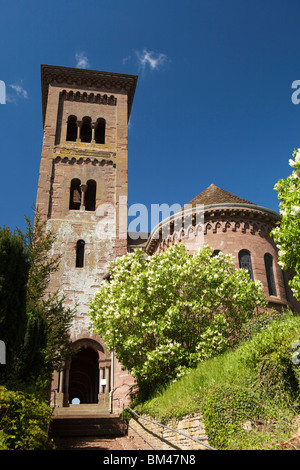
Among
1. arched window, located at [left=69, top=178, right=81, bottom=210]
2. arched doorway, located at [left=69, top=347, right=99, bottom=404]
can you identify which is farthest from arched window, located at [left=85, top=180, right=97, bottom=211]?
arched doorway, located at [left=69, top=347, right=99, bottom=404]

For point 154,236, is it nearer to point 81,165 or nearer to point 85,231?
point 85,231

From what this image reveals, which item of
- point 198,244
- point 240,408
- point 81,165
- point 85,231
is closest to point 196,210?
point 198,244

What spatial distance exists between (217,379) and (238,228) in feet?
41.2

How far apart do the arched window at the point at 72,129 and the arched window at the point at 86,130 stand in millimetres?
610

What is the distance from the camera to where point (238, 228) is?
22172mm

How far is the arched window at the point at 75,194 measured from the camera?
98.3 feet

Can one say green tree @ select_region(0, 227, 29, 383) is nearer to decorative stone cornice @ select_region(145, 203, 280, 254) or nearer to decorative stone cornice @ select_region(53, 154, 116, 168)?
decorative stone cornice @ select_region(145, 203, 280, 254)

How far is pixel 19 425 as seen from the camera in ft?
26.5

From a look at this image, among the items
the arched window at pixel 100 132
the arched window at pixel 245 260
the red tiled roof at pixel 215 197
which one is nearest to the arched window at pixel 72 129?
the arched window at pixel 100 132

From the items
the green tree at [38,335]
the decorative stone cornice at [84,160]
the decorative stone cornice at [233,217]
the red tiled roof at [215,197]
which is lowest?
the green tree at [38,335]

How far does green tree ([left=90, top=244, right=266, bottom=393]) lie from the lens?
14625mm

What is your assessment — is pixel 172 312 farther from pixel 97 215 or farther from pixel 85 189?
pixel 85 189

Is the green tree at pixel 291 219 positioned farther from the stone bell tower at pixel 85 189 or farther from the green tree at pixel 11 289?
the stone bell tower at pixel 85 189

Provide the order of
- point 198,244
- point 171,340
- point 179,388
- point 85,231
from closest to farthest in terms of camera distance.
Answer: point 179,388 < point 171,340 < point 198,244 < point 85,231
